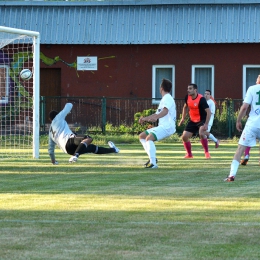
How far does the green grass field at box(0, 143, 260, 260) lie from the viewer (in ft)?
25.2

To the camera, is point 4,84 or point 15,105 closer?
point 4,84

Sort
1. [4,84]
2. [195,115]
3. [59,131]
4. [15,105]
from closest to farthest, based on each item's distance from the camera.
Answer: [59,131] → [195,115] → [4,84] → [15,105]

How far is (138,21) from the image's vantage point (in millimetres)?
37000

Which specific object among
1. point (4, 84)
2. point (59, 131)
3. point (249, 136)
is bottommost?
point (59, 131)

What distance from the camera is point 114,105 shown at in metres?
35.1

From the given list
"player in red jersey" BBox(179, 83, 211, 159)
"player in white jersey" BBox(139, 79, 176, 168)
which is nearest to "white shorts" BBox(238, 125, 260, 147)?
"player in white jersey" BBox(139, 79, 176, 168)

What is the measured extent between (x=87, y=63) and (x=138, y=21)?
2.99 metres

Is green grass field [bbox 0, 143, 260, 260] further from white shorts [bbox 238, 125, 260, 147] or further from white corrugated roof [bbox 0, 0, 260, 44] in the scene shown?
white corrugated roof [bbox 0, 0, 260, 44]

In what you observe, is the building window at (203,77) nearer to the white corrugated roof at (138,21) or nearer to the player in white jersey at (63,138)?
the white corrugated roof at (138,21)

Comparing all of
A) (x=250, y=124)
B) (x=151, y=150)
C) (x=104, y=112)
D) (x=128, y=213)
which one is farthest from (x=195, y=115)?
(x=104, y=112)

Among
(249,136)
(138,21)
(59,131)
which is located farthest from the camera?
(138,21)

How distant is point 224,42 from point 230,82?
1878mm

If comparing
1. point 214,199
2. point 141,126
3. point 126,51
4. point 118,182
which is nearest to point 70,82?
point 126,51

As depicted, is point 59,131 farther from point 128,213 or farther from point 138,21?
point 138,21
